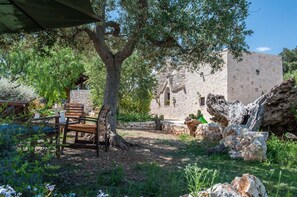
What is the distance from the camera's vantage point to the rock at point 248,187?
6.77ft

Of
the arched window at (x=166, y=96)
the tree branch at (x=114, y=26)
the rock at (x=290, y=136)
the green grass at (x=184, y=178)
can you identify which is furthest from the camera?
the arched window at (x=166, y=96)

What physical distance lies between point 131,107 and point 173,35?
11.0m

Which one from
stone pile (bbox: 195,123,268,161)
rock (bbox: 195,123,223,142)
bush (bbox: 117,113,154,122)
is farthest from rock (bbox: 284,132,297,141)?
bush (bbox: 117,113,154,122)

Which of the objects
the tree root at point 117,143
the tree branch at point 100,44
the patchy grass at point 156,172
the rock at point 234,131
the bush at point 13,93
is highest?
the tree branch at point 100,44

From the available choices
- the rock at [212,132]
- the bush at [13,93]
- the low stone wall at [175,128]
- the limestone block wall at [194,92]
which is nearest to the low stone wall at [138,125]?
the low stone wall at [175,128]

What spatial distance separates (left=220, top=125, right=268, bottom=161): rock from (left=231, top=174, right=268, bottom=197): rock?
3.96 m

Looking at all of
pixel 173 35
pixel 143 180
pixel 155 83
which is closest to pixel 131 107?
pixel 155 83

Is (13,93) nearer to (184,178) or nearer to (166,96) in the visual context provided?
(184,178)

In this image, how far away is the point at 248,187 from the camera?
2.08 m

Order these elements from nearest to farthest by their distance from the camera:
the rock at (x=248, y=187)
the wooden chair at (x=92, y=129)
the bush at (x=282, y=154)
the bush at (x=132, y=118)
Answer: the rock at (x=248, y=187) < the wooden chair at (x=92, y=129) < the bush at (x=282, y=154) < the bush at (x=132, y=118)

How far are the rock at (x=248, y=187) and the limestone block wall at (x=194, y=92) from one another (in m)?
14.3

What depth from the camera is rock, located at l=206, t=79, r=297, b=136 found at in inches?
315

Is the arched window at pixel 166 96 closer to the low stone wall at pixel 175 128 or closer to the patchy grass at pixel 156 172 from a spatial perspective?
the low stone wall at pixel 175 128

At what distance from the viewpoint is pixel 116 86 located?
7.44m
